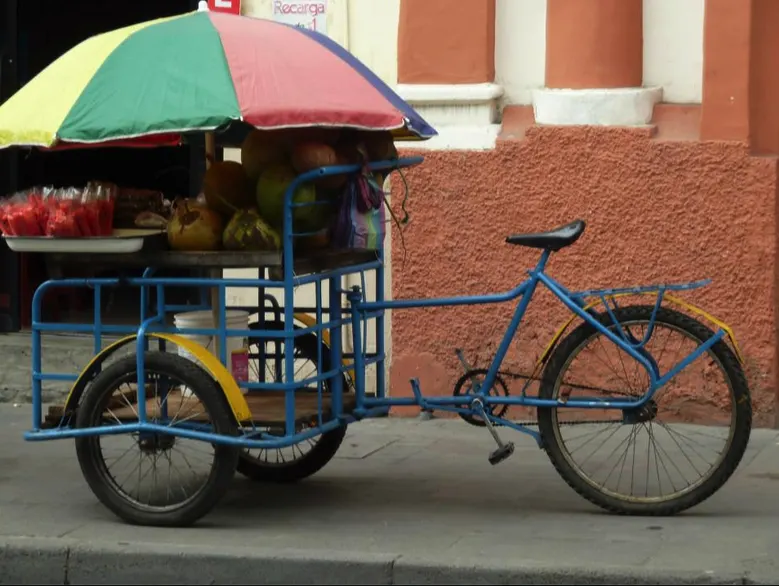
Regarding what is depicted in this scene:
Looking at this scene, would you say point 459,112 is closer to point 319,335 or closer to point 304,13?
point 304,13

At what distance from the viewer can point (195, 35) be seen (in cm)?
633

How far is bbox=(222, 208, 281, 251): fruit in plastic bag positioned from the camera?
6.37 metres

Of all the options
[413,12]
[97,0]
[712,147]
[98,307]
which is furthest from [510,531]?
[97,0]

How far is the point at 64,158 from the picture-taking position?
12234 mm

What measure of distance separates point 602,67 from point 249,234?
3.13 m

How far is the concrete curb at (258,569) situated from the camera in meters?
5.62

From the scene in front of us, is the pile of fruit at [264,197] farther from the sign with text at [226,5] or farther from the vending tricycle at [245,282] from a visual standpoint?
the sign with text at [226,5]

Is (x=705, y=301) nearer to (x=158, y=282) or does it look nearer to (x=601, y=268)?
(x=601, y=268)

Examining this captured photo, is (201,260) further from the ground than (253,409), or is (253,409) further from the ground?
(201,260)

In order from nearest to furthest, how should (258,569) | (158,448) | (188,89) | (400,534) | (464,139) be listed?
(258,569) < (188,89) < (400,534) < (158,448) < (464,139)

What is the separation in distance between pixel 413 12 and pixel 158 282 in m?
3.24

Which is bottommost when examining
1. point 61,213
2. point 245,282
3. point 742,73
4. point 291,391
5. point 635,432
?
point 635,432

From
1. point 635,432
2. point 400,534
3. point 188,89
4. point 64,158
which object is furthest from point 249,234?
point 64,158

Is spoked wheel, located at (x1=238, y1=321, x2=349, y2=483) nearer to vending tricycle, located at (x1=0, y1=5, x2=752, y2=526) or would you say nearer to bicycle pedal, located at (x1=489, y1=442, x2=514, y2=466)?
vending tricycle, located at (x1=0, y1=5, x2=752, y2=526)
